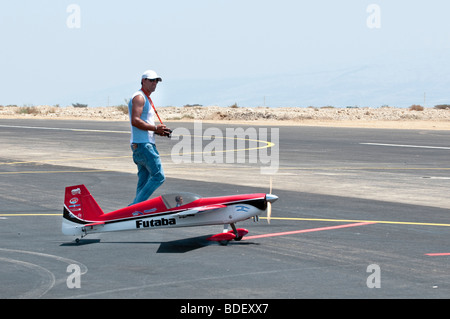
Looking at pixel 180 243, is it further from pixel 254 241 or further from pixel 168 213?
pixel 254 241

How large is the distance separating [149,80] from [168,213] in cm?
239

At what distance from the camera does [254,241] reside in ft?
37.3

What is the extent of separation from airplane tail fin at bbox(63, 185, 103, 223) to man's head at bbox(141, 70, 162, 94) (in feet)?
6.72

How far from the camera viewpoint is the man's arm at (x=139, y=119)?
11.9 m

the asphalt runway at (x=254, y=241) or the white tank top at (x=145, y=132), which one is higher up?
the white tank top at (x=145, y=132)

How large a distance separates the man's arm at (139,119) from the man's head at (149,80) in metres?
0.22

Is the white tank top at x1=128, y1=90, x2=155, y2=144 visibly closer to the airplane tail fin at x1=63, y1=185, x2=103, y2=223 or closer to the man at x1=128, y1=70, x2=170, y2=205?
the man at x1=128, y1=70, x2=170, y2=205

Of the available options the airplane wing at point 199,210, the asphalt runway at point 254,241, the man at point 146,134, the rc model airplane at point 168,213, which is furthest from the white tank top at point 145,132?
the airplane wing at point 199,210

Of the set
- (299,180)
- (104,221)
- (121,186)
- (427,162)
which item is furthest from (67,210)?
(427,162)

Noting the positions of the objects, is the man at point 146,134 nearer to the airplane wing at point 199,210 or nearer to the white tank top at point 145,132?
the white tank top at point 145,132

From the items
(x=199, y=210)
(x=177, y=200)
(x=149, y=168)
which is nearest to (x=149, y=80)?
(x=149, y=168)
